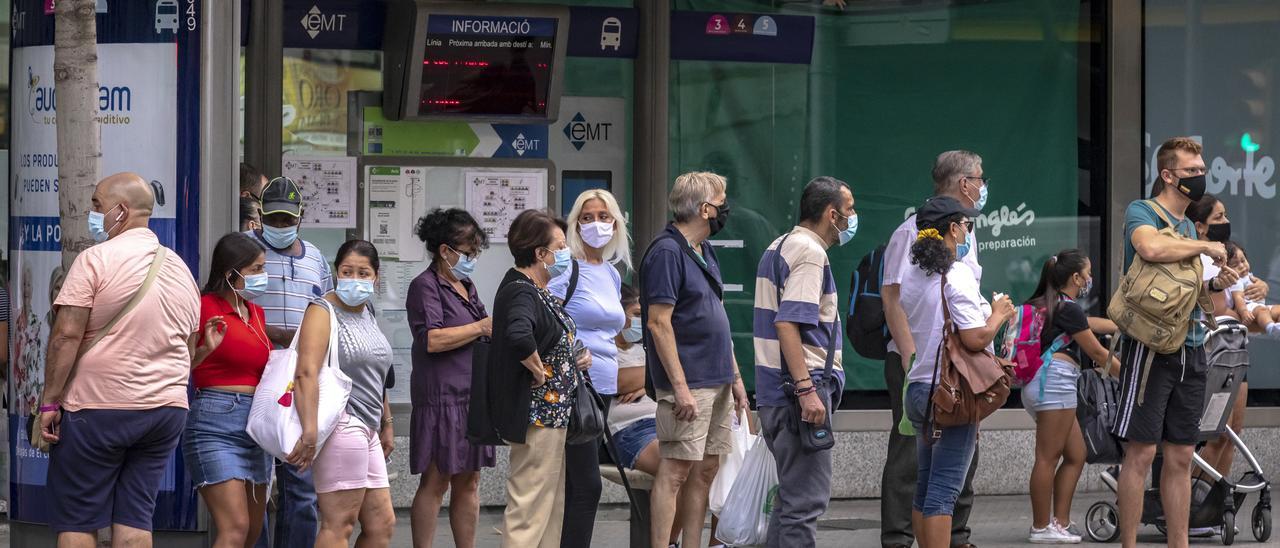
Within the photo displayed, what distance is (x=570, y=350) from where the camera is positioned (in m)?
6.70

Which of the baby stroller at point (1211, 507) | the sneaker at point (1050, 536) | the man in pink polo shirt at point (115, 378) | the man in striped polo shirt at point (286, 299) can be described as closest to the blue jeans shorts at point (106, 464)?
the man in pink polo shirt at point (115, 378)

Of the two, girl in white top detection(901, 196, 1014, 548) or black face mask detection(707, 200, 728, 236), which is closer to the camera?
girl in white top detection(901, 196, 1014, 548)

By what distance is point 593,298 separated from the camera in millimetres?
7406

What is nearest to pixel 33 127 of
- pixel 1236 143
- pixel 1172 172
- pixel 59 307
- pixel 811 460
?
pixel 59 307

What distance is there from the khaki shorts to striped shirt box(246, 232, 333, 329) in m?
1.47

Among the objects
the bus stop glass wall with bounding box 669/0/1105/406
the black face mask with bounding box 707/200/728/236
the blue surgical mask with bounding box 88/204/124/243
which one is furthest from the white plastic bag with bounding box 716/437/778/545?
the blue surgical mask with bounding box 88/204/124/243

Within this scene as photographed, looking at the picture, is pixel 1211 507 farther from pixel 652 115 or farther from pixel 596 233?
pixel 652 115

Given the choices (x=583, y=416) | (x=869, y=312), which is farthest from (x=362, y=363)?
(x=869, y=312)

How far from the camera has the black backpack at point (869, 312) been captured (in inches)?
325

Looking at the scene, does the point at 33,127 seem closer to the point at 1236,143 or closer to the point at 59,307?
the point at 59,307

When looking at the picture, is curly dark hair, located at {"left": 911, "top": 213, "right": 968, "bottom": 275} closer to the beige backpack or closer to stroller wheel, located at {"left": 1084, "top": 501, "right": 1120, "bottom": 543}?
the beige backpack

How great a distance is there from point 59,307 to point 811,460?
2.96m

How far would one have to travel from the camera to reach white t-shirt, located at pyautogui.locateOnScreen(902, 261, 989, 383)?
695cm

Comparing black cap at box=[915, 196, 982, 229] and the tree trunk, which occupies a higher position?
the tree trunk
